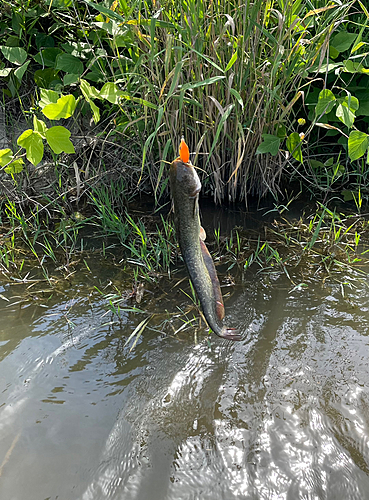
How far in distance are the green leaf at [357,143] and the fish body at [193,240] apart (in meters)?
1.59

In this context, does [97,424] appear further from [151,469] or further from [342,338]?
[342,338]

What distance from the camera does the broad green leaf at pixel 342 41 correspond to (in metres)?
2.90

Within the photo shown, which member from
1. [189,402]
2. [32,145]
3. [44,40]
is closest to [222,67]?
[32,145]

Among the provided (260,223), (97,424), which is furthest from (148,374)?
(260,223)

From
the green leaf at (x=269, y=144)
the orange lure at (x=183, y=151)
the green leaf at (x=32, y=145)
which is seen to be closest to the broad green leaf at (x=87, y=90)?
the green leaf at (x=32, y=145)

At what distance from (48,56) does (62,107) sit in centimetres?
164

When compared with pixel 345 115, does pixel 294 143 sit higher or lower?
lower

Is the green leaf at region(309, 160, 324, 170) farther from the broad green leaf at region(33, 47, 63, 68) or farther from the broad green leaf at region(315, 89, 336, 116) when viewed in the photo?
the broad green leaf at region(33, 47, 63, 68)

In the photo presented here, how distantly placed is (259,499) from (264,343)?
771mm

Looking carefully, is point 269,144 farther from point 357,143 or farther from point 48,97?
point 48,97

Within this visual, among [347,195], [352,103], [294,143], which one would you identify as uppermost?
[352,103]

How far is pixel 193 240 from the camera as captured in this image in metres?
1.47

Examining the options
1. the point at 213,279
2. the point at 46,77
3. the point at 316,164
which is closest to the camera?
the point at 213,279

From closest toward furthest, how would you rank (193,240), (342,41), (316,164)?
1. (193,240)
2. (342,41)
3. (316,164)
